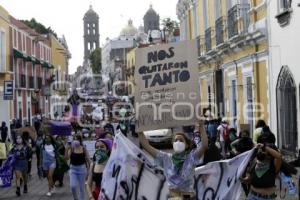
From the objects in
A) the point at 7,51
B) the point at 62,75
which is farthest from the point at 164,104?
the point at 62,75

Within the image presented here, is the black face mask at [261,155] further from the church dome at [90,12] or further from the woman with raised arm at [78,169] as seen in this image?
the church dome at [90,12]

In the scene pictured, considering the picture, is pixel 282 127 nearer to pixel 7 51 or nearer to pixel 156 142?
pixel 156 142

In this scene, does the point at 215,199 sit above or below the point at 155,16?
below

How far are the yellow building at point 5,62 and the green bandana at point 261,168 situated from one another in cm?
2912

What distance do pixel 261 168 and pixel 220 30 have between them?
749 inches

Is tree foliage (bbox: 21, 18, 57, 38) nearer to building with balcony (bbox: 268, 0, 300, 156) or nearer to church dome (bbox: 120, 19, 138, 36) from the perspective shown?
church dome (bbox: 120, 19, 138, 36)

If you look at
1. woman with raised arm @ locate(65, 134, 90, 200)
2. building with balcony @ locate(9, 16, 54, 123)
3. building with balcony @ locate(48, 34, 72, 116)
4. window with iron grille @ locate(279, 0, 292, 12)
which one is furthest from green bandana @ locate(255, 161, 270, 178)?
building with balcony @ locate(48, 34, 72, 116)

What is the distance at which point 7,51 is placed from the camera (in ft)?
123

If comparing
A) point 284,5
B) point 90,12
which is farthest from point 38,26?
point 90,12

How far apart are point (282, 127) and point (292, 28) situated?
3076mm

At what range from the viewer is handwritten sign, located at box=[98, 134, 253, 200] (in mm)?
7441

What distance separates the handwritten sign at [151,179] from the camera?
7441 millimetres

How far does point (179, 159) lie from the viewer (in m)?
7.18

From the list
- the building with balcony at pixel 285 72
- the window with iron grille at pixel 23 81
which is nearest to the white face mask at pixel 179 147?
the building with balcony at pixel 285 72
